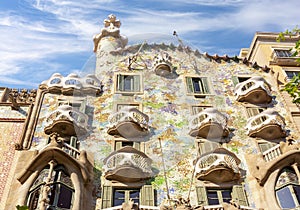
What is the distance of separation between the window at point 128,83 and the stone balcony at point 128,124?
302cm

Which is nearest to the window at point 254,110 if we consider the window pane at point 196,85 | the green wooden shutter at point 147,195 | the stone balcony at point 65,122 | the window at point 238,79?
the window at point 238,79

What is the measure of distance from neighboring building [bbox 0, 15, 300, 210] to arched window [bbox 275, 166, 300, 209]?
0.15ft

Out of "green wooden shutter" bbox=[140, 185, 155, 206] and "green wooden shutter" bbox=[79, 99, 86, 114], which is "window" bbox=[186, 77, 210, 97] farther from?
"green wooden shutter" bbox=[140, 185, 155, 206]

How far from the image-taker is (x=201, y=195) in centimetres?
1692

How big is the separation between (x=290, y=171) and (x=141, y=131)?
311 inches

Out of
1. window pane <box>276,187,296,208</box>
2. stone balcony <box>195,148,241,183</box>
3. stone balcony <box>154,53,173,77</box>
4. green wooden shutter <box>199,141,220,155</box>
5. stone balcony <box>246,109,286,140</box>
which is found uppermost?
stone balcony <box>154,53,173,77</box>

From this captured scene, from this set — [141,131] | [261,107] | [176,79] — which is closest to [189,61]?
[176,79]

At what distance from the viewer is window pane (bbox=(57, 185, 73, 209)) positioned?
15234 millimetres

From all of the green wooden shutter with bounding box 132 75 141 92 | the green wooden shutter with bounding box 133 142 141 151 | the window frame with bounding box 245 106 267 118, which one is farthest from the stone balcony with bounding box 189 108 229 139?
the green wooden shutter with bounding box 132 75 141 92

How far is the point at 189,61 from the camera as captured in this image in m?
25.7

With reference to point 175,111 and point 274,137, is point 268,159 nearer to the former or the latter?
point 274,137

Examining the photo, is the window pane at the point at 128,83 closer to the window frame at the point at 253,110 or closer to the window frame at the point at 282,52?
the window frame at the point at 253,110

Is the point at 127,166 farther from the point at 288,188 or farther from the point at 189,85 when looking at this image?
the point at 189,85

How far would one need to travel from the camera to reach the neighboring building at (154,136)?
16359mm
